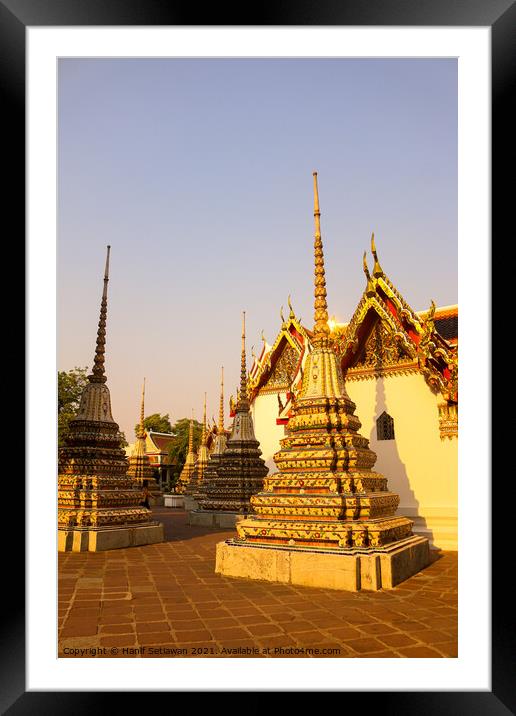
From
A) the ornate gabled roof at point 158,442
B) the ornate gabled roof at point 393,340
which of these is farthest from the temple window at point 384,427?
the ornate gabled roof at point 158,442

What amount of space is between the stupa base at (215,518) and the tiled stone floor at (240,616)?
6.95 meters

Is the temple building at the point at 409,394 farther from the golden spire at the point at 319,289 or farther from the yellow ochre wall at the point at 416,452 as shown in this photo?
the golden spire at the point at 319,289

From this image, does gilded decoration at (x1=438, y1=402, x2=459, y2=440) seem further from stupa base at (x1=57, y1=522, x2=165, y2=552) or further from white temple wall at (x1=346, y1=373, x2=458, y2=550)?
stupa base at (x1=57, y1=522, x2=165, y2=552)

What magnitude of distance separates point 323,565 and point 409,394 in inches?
250

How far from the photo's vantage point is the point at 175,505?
26625mm

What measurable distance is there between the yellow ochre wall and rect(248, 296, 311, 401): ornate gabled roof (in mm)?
4470

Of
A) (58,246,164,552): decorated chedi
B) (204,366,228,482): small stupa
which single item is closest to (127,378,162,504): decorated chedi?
(204,366,228,482): small stupa

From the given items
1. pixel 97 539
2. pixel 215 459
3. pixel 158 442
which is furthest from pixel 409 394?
pixel 158 442

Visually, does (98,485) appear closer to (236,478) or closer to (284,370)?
(236,478)

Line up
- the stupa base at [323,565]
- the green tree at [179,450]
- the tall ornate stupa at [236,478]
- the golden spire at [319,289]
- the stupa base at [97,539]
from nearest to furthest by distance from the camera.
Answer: the stupa base at [323,565], the golden spire at [319,289], the stupa base at [97,539], the tall ornate stupa at [236,478], the green tree at [179,450]

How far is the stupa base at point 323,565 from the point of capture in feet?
20.4

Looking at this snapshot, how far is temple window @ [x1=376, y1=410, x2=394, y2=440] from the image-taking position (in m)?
12.1

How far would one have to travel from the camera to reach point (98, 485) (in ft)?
34.2
